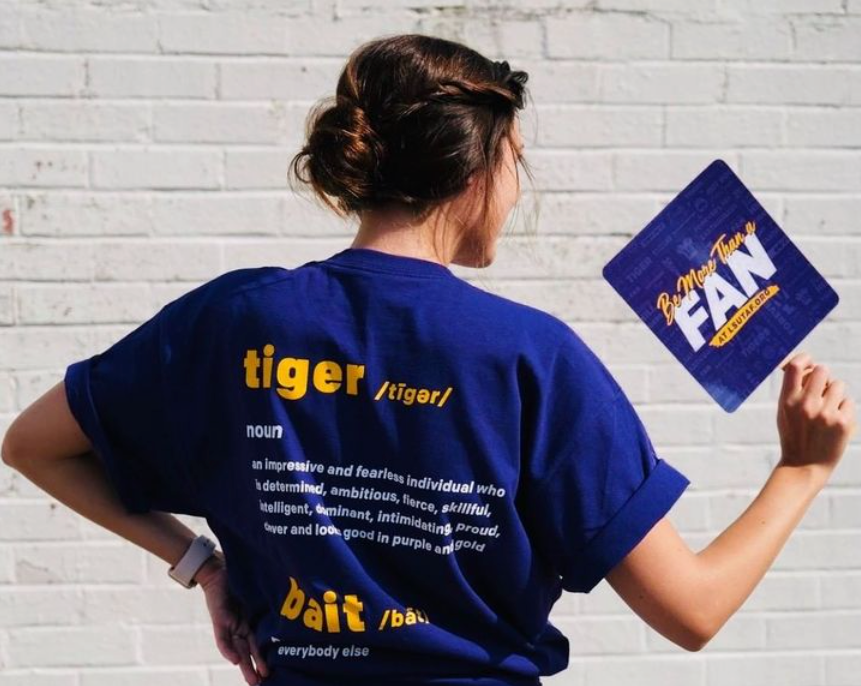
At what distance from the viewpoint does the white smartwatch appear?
1.78 metres

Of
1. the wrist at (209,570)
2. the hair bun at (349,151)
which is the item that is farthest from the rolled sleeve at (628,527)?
the wrist at (209,570)

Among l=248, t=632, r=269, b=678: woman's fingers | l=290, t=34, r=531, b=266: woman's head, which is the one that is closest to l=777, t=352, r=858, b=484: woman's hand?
l=290, t=34, r=531, b=266: woman's head

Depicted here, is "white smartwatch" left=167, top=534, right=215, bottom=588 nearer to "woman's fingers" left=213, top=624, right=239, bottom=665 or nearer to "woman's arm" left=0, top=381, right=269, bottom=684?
"woman's arm" left=0, top=381, right=269, bottom=684

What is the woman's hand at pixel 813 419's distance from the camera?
150cm

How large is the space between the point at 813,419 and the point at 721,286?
23 centimetres

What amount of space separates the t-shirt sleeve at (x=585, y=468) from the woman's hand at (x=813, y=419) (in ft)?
0.67

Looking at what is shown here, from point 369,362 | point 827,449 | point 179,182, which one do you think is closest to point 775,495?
point 827,449

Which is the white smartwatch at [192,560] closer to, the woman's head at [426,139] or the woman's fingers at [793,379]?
the woman's head at [426,139]

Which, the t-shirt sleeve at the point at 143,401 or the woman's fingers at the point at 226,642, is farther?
the woman's fingers at the point at 226,642

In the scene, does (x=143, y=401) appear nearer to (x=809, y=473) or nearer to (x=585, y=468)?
(x=585, y=468)

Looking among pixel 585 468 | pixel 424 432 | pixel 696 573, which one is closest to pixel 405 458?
pixel 424 432

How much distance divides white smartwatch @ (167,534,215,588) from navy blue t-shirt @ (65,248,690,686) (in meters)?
0.26

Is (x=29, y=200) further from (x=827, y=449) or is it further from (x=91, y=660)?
(x=827, y=449)

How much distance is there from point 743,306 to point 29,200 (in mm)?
1953
